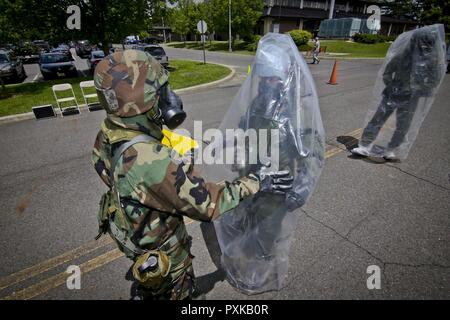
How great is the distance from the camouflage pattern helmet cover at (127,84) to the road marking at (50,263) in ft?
6.81

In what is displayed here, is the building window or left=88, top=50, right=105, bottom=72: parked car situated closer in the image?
left=88, top=50, right=105, bottom=72: parked car

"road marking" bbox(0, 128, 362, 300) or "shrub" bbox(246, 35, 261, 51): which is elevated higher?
"shrub" bbox(246, 35, 261, 51)

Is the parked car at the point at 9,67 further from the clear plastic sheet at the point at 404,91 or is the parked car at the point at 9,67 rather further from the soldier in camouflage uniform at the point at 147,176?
the clear plastic sheet at the point at 404,91

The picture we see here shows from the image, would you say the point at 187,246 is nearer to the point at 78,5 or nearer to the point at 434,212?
the point at 434,212

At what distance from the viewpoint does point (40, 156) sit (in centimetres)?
482

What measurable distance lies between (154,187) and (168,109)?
0.46m

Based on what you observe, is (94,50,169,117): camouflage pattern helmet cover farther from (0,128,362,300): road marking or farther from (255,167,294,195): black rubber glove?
(0,128,362,300): road marking

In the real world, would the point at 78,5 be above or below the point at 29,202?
above

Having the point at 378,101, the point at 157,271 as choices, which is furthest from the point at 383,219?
the point at 157,271

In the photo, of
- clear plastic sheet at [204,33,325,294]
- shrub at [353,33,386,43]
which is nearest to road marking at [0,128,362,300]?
clear plastic sheet at [204,33,325,294]

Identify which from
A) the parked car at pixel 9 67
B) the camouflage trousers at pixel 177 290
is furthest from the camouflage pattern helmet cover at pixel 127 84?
the parked car at pixel 9 67

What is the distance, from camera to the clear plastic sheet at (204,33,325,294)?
155cm

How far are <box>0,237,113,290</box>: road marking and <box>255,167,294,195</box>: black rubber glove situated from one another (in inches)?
85.7

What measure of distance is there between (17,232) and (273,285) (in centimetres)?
305
